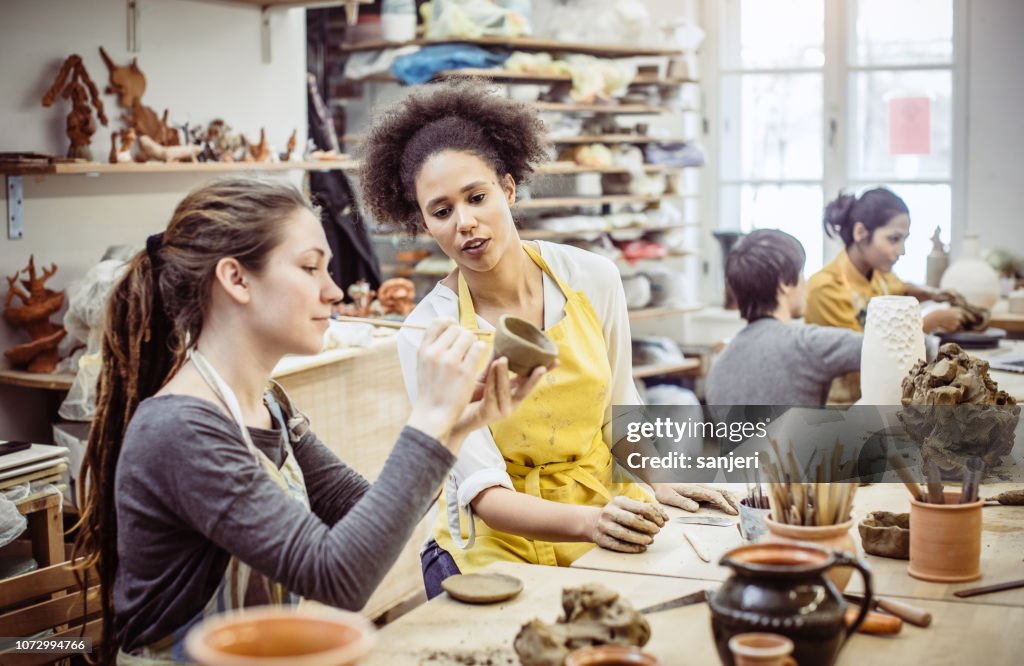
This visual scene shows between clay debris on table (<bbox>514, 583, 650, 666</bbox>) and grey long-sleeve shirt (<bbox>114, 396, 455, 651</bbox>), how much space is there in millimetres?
244

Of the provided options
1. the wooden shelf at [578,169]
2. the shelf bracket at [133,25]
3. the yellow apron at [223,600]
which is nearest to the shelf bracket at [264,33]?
the shelf bracket at [133,25]

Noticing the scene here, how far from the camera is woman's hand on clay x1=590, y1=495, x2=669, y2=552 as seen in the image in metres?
1.96

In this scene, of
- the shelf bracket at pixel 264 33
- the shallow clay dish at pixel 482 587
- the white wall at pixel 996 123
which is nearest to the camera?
the shallow clay dish at pixel 482 587

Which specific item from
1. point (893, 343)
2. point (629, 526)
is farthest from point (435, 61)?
point (629, 526)

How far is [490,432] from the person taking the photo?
2.31 metres

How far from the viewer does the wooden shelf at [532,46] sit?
538 centimetres

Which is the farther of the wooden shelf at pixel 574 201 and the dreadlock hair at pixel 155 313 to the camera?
the wooden shelf at pixel 574 201

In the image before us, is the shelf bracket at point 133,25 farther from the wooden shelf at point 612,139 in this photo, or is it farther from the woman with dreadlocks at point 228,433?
the woman with dreadlocks at point 228,433

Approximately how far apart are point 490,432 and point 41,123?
85.5 inches

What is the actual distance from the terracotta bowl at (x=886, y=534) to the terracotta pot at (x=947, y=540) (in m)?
0.09

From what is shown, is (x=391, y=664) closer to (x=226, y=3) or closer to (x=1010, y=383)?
(x=1010, y=383)

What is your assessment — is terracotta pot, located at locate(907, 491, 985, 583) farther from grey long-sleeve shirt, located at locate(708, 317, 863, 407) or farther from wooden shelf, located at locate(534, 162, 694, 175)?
wooden shelf, located at locate(534, 162, 694, 175)

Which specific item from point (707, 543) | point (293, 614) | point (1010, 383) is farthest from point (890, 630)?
point (1010, 383)

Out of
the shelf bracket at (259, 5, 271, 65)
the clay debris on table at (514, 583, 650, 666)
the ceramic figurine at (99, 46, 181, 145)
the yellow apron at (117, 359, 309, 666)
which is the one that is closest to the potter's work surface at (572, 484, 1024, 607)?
the clay debris on table at (514, 583, 650, 666)
